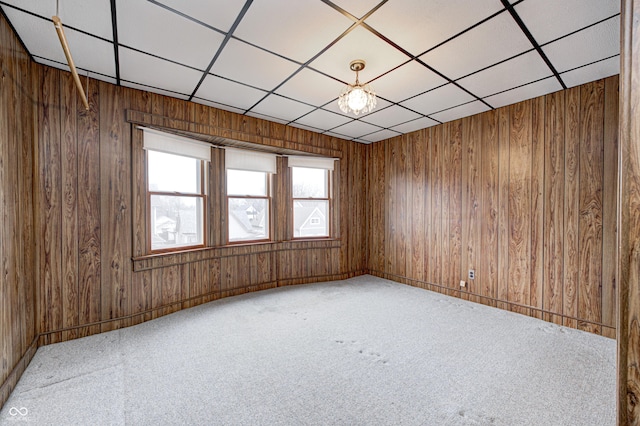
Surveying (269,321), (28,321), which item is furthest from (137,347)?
(269,321)

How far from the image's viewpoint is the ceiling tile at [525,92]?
9.77 feet

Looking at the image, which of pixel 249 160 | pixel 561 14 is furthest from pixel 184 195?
pixel 561 14

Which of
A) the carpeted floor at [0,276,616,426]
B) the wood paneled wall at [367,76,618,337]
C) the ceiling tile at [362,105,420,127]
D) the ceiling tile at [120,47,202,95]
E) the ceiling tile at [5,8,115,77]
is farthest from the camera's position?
the ceiling tile at [362,105,420,127]

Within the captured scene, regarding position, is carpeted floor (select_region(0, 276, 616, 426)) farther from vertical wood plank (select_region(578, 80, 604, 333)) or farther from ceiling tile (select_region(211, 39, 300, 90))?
ceiling tile (select_region(211, 39, 300, 90))

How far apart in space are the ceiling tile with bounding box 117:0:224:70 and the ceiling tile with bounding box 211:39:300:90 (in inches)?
5.1

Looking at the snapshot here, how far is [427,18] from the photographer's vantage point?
1.99 metres

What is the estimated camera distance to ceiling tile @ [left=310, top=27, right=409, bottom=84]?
224 centimetres

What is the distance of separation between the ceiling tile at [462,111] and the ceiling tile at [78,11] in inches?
149

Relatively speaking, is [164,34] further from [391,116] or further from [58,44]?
[391,116]

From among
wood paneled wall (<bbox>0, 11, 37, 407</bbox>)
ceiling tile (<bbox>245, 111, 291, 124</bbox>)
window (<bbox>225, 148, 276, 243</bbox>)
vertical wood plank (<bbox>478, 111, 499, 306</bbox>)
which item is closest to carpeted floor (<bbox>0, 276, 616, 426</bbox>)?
wood paneled wall (<bbox>0, 11, 37, 407</bbox>)

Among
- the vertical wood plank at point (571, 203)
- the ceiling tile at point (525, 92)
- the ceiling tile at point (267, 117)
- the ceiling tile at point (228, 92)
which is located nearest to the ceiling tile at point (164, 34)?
the ceiling tile at point (228, 92)

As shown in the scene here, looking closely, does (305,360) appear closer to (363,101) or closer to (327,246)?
(363,101)

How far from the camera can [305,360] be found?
240cm

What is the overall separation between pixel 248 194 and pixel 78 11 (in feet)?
9.03
